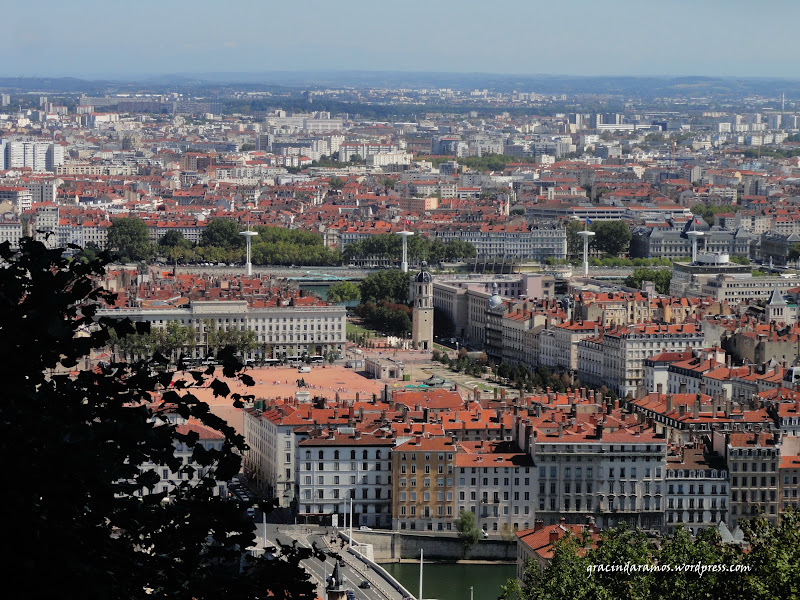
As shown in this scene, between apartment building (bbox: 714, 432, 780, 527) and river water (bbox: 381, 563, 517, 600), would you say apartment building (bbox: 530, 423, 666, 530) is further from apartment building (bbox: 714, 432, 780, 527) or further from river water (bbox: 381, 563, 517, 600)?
river water (bbox: 381, 563, 517, 600)

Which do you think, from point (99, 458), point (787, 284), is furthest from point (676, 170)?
point (99, 458)

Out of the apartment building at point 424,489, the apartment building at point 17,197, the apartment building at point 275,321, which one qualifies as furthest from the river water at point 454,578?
the apartment building at point 17,197

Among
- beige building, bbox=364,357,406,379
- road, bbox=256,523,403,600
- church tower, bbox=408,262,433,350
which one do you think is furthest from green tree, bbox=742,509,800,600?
church tower, bbox=408,262,433,350

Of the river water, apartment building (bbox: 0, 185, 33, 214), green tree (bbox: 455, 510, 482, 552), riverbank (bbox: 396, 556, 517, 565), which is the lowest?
apartment building (bbox: 0, 185, 33, 214)

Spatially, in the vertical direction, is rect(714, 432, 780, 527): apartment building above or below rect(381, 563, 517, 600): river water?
above

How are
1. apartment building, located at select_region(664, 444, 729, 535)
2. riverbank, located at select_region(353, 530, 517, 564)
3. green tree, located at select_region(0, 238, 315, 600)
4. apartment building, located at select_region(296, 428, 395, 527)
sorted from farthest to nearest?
apartment building, located at select_region(296, 428, 395, 527) → apartment building, located at select_region(664, 444, 729, 535) → riverbank, located at select_region(353, 530, 517, 564) → green tree, located at select_region(0, 238, 315, 600)

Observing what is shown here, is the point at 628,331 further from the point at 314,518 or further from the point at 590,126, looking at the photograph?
the point at 590,126
